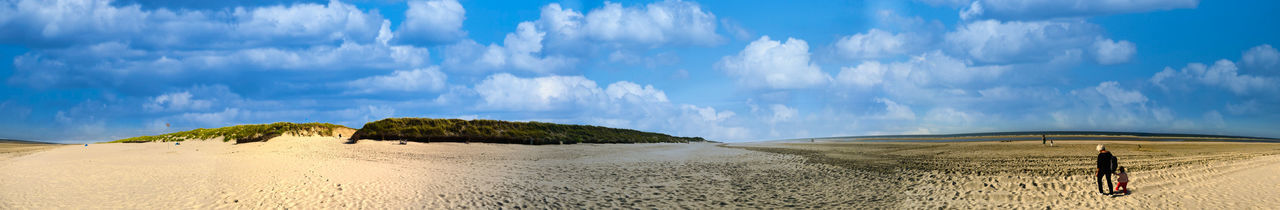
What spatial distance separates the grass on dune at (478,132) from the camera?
40.0 metres

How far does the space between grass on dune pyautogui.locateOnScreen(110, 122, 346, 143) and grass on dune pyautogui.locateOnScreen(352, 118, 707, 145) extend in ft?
11.7

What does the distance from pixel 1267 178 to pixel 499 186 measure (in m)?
23.8

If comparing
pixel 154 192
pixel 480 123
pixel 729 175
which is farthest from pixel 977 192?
pixel 480 123

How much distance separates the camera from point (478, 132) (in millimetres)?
44156

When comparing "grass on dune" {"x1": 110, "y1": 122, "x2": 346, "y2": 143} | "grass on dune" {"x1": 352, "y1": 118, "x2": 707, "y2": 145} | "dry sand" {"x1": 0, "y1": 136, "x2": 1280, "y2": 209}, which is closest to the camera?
"dry sand" {"x1": 0, "y1": 136, "x2": 1280, "y2": 209}

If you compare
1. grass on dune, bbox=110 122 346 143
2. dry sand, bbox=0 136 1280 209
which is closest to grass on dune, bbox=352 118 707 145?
grass on dune, bbox=110 122 346 143

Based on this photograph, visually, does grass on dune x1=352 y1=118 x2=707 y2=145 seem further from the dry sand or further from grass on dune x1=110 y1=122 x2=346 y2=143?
the dry sand

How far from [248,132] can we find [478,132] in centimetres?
1413

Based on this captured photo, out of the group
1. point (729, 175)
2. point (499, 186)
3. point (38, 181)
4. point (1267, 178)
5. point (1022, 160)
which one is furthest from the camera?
point (1022, 160)

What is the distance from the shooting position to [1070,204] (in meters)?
15.9

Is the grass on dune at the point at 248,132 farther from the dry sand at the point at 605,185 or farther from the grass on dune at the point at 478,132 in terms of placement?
the dry sand at the point at 605,185

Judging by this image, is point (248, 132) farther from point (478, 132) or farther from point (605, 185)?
point (605, 185)

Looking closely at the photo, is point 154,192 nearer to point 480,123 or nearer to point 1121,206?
point 1121,206

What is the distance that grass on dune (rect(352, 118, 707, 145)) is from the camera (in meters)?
40.0
